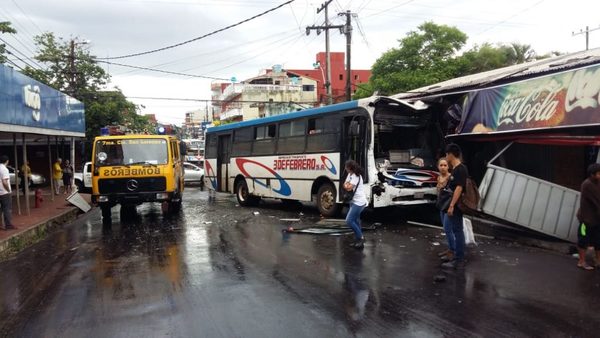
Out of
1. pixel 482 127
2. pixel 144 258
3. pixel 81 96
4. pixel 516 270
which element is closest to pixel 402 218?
pixel 482 127

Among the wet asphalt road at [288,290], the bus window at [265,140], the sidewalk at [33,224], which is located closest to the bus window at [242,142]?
the bus window at [265,140]

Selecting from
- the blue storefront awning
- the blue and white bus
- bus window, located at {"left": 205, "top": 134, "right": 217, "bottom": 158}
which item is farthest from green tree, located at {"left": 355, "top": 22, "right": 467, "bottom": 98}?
the blue storefront awning

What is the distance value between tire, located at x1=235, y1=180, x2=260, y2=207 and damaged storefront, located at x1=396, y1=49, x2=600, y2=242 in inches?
277

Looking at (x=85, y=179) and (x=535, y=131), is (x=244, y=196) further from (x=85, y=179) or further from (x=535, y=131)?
(x=85, y=179)

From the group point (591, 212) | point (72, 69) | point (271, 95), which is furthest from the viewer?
point (271, 95)

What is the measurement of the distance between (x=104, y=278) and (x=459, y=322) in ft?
15.4

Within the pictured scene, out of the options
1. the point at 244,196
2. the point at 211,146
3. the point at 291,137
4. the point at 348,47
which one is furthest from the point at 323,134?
the point at 348,47

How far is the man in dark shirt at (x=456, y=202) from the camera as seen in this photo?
689 centimetres

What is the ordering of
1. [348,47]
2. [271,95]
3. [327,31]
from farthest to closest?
[271,95]
[327,31]
[348,47]

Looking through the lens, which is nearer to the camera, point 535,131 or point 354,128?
point 535,131

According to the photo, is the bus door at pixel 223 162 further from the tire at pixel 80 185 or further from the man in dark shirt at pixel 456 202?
the man in dark shirt at pixel 456 202

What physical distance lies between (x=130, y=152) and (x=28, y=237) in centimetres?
341

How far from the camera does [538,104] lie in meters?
9.02

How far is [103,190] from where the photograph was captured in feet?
42.2
